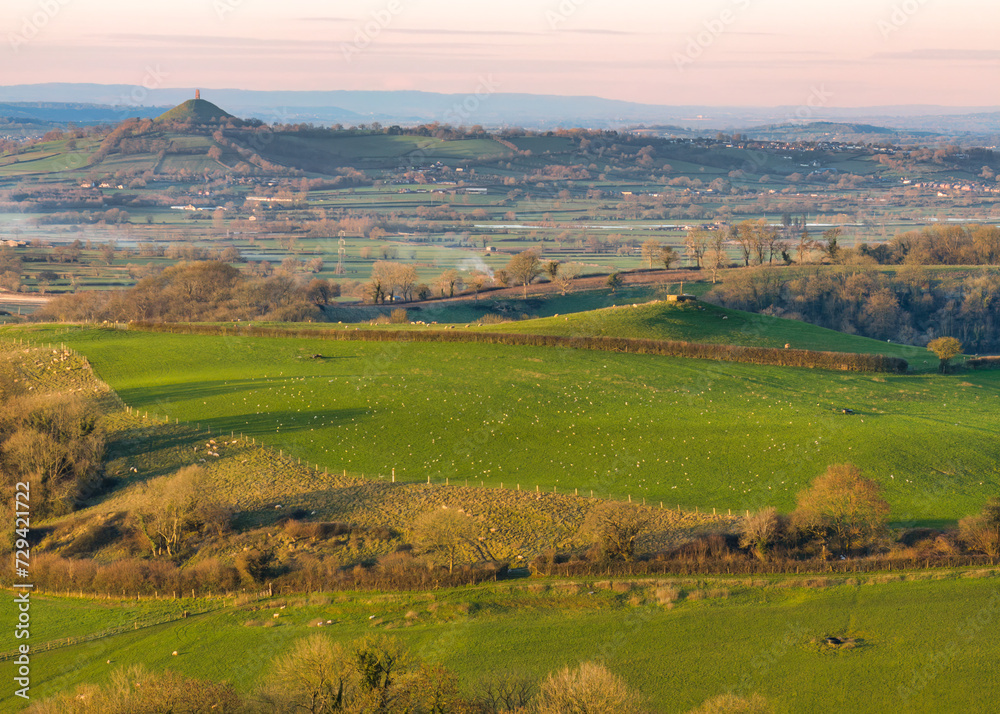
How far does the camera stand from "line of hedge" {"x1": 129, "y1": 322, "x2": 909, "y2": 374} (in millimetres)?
71438

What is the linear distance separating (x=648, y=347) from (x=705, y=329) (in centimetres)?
1105

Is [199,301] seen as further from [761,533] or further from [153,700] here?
[153,700]

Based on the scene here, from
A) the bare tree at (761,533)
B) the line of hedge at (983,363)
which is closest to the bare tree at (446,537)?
the bare tree at (761,533)

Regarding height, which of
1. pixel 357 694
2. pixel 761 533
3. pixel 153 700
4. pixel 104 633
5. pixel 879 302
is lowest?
pixel 104 633

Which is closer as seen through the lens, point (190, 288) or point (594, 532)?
point (594, 532)

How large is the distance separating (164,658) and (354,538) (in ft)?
36.7

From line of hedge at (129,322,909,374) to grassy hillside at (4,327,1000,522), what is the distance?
4.35ft

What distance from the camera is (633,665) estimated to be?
3409cm

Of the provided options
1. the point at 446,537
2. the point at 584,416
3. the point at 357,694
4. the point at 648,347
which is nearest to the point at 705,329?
the point at 648,347

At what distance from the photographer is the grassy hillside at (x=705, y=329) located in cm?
7869

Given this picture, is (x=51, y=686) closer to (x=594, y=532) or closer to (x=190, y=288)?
(x=594, y=532)

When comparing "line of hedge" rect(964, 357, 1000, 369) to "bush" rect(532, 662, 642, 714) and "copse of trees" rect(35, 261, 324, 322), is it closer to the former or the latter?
"bush" rect(532, 662, 642, 714)

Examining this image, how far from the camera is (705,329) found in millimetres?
82312

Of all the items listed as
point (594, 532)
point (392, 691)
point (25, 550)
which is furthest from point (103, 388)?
point (392, 691)
